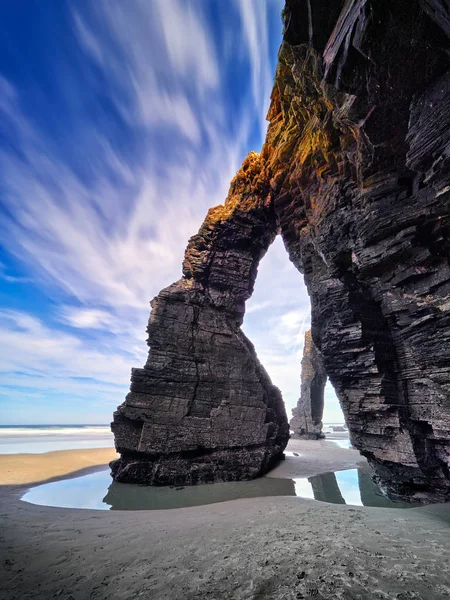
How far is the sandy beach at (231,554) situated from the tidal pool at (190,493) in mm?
2244

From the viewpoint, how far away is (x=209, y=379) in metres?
15.9

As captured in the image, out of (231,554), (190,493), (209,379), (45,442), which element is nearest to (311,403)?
(209,379)

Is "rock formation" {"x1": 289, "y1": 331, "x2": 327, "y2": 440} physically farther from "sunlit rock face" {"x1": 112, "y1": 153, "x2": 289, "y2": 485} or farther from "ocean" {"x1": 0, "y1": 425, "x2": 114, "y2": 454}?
"ocean" {"x1": 0, "y1": 425, "x2": 114, "y2": 454}

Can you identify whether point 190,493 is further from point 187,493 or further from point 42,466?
point 42,466

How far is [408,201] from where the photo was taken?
938 cm

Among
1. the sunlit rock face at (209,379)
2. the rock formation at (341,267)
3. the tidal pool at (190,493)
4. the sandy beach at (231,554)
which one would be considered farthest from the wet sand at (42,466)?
the sandy beach at (231,554)

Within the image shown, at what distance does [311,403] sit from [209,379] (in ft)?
93.5

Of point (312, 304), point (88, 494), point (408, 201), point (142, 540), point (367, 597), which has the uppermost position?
point (408, 201)

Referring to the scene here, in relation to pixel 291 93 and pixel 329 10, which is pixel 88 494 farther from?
pixel 291 93

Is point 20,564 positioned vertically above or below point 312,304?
below

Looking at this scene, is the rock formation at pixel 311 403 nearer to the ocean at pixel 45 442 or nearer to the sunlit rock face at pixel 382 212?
the sunlit rock face at pixel 382 212

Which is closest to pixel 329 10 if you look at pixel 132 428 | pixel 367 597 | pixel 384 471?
pixel 367 597

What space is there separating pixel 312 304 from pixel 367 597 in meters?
13.3

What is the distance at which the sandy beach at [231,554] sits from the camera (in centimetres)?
366
